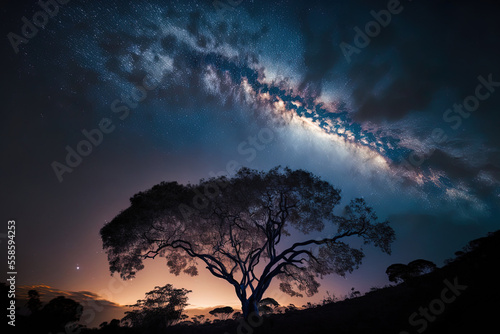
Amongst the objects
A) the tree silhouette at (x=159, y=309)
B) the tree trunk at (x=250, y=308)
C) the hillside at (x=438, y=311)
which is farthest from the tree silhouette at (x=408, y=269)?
the tree silhouette at (x=159, y=309)

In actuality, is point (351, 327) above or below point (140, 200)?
below

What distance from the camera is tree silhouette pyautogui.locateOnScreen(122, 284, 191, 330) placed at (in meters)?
→ 17.6

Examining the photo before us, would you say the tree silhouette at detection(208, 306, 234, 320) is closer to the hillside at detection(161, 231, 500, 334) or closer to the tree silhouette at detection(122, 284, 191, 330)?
the tree silhouette at detection(122, 284, 191, 330)

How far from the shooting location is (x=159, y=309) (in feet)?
67.1

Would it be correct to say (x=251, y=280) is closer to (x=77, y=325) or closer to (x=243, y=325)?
(x=243, y=325)

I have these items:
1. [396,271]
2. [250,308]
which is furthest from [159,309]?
[396,271]

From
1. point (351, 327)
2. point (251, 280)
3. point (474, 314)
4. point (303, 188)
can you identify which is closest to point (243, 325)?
point (251, 280)

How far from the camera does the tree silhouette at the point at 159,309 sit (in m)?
17.6

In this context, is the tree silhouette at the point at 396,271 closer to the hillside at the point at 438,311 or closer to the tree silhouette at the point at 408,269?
the tree silhouette at the point at 408,269

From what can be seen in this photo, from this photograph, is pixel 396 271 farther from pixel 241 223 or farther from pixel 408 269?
pixel 241 223

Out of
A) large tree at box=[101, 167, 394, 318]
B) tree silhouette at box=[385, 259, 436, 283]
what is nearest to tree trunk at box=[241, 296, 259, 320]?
large tree at box=[101, 167, 394, 318]

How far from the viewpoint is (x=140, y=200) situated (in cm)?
1959

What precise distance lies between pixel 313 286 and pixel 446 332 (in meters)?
16.0

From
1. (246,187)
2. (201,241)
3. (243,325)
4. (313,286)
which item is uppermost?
(246,187)
